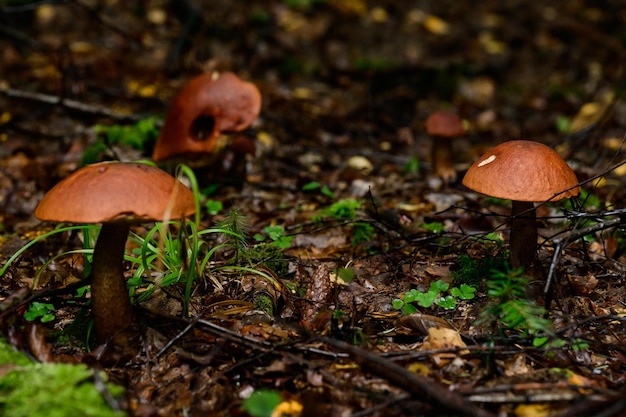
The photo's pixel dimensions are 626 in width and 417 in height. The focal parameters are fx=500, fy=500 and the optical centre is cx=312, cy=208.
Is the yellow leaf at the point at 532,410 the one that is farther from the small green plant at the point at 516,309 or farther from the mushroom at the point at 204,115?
the mushroom at the point at 204,115

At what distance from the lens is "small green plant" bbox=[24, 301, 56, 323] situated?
8.15 ft

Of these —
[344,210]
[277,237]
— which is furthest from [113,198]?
[344,210]

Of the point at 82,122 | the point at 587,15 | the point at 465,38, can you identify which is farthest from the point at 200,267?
the point at 587,15

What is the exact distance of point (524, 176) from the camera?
2406 millimetres

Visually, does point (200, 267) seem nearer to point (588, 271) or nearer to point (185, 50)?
point (588, 271)

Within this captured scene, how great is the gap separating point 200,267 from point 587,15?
412 inches

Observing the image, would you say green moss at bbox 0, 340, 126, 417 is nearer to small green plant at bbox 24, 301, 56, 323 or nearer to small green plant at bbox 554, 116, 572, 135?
small green plant at bbox 24, 301, 56, 323

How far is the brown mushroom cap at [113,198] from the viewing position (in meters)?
1.88

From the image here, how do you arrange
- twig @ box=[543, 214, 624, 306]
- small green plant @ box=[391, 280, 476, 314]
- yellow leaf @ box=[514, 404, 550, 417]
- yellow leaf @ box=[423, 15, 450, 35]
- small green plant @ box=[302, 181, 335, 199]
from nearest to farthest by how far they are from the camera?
1. yellow leaf @ box=[514, 404, 550, 417]
2. twig @ box=[543, 214, 624, 306]
3. small green plant @ box=[391, 280, 476, 314]
4. small green plant @ box=[302, 181, 335, 199]
5. yellow leaf @ box=[423, 15, 450, 35]

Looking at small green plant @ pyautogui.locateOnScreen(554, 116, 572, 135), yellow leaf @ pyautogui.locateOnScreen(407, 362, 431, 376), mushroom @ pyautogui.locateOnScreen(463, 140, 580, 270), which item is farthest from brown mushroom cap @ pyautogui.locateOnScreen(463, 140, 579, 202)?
small green plant @ pyautogui.locateOnScreen(554, 116, 572, 135)

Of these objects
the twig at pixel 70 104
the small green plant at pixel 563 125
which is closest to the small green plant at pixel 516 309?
the twig at pixel 70 104

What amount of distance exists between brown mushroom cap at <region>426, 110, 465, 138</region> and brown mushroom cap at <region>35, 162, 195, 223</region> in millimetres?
3637

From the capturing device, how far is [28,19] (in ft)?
25.1

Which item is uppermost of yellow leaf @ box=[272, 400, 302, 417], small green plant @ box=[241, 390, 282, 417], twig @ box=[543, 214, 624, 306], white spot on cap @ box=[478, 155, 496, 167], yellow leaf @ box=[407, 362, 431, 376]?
white spot on cap @ box=[478, 155, 496, 167]
